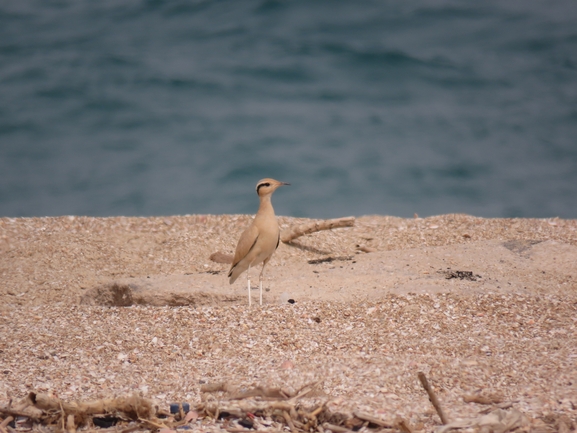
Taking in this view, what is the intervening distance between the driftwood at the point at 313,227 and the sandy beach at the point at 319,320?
0.77 feet

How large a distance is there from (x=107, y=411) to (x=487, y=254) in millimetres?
4042

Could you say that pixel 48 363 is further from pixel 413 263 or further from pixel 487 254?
pixel 487 254

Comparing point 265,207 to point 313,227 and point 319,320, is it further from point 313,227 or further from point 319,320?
point 313,227

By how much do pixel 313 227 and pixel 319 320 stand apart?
2041 mm

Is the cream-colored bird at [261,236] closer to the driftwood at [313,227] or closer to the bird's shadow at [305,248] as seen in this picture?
the driftwood at [313,227]

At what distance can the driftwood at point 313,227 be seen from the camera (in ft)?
21.2

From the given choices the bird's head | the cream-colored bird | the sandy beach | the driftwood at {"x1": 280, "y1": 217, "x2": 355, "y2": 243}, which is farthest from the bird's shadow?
the bird's head

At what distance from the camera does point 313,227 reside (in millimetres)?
6570

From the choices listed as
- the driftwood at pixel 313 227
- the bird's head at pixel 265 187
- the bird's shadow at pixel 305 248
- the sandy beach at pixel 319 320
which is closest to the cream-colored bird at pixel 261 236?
the bird's head at pixel 265 187

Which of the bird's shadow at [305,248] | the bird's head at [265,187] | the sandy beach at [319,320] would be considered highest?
the bird's head at [265,187]

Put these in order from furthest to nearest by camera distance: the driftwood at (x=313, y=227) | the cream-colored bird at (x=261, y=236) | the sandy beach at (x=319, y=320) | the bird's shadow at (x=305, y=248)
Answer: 1. the bird's shadow at (x=305, y=248)
2. the driftwood at (x=313, y=227)
3. the cream-colored bird at (x=261, y=236)
4. the sandy beach at (x=319, y=320)

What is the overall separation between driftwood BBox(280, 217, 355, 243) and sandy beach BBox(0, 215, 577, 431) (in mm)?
234

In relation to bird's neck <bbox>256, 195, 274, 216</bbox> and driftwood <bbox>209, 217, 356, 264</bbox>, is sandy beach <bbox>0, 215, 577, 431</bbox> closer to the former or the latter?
driftwood <bbox>209, 217, 356, 264</bbox>

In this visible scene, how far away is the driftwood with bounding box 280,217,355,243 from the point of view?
6449 mm
